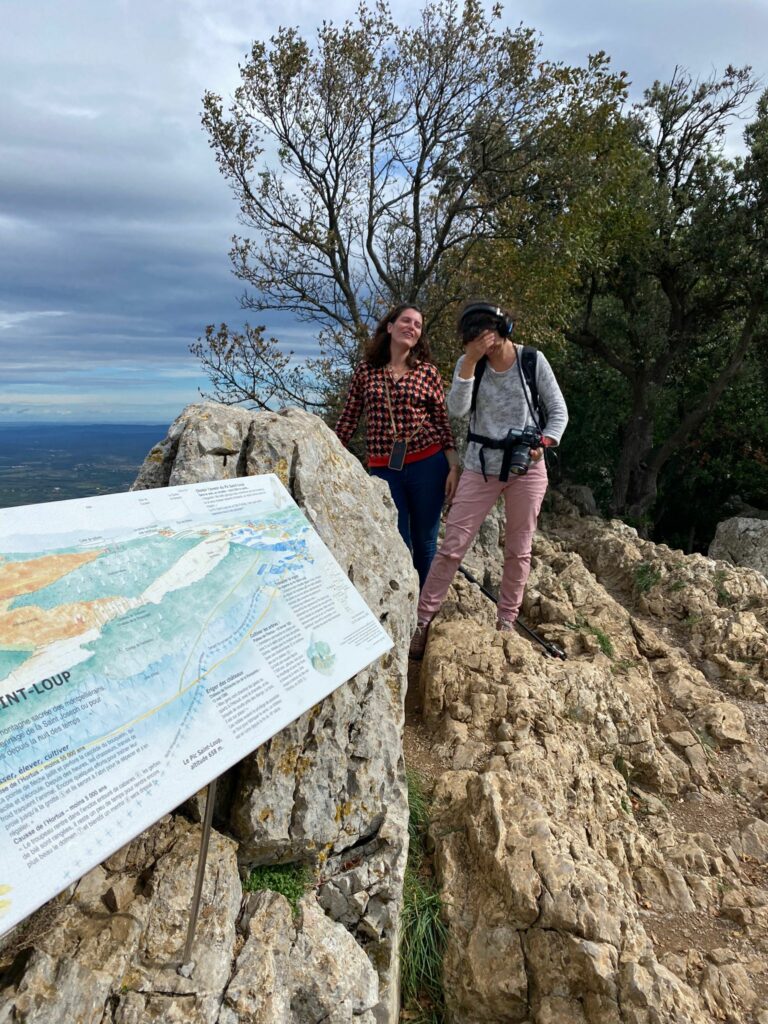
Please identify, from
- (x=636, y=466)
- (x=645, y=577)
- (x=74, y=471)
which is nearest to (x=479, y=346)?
(x=645, y=577)

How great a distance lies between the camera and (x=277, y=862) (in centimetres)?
321

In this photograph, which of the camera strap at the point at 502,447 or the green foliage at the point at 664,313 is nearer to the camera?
the camera strap at the point at 502,447

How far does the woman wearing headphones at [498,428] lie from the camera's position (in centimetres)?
520

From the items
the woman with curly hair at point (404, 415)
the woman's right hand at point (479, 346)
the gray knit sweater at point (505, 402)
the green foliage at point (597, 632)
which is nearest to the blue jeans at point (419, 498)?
the woman with curly hair at point (404, 415)

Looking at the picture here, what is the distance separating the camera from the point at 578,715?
221 inches

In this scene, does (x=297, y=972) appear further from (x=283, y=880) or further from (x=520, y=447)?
(x=520, y=447)

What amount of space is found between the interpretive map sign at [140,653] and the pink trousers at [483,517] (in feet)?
8.49

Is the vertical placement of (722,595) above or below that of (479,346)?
below

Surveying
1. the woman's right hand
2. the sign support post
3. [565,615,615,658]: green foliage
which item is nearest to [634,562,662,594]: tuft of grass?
[565,615,615,658]: green foliage

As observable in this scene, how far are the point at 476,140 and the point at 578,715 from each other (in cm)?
924

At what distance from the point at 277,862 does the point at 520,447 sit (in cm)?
365

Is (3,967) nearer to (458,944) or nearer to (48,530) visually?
(48,530)

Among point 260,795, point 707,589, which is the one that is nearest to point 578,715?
point 260,795

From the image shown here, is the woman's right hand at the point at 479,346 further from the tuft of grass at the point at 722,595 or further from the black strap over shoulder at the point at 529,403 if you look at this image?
the tuft of grass at the point at 722,595
